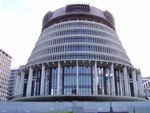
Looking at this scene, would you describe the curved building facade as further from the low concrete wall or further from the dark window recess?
the low concrete wall

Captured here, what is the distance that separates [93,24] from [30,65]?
26565 millimetres

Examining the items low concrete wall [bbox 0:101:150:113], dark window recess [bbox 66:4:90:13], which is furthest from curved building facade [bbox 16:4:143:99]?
low concrete wall [bbox 0:101:150:113]

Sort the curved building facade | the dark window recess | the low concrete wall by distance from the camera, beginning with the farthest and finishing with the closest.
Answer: the dark window recess, the curved building facade, the low concrete wall

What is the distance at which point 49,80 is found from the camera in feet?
215

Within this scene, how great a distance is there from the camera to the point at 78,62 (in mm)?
63094

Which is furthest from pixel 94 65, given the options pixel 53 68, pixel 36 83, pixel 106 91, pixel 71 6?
pixel 71 6

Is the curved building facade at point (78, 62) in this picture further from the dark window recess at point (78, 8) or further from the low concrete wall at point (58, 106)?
the low concrete wall at point (58, 106)

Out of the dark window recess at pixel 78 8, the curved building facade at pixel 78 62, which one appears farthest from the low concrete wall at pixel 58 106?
Answer: the dark window recess at pixel 78 8

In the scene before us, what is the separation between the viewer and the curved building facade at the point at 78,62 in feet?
204

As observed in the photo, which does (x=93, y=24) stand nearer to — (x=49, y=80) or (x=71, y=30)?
(x=71, y=30)

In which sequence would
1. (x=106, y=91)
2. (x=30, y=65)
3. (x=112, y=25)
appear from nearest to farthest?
(x=106, y=91) → (x=30, y=65) → (x=112, y=25)

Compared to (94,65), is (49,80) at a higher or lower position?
lower

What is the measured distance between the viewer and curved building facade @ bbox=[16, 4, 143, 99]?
62116 millimetres

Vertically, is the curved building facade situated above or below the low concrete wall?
above
